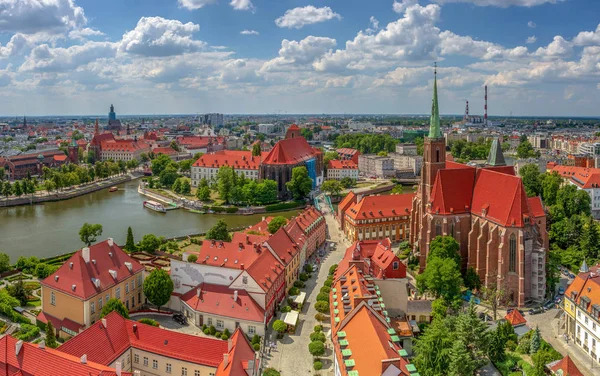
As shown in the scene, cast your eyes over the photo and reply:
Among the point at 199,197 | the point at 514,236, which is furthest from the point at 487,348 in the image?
the point at 199,197

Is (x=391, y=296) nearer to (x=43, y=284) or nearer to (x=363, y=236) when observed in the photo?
(x=363, y=236)

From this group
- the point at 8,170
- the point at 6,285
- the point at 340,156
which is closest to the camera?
the point at 6,285

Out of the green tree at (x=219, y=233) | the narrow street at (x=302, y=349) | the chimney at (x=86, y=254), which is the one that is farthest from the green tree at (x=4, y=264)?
the narrow street at (x=302, y=349)

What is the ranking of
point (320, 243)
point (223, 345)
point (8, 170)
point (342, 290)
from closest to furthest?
point (223, 345)
point (342, 290)
point (320, 243)
point (8, 170)

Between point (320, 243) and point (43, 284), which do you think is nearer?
point (43, 284)

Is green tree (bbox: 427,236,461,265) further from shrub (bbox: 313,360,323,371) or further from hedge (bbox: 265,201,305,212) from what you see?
hedge (bbox: 265,201,305,212)

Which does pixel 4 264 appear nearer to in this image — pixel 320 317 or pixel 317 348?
pixel 320 317

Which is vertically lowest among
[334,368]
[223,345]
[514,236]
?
[334,368]

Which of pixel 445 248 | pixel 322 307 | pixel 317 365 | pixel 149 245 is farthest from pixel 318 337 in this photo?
pixel 149 245
